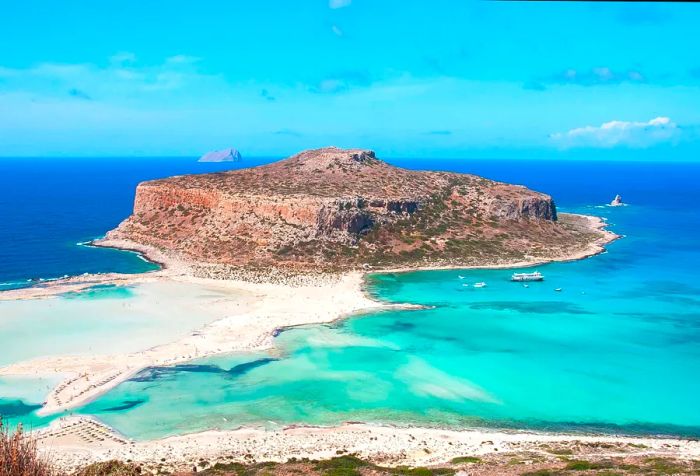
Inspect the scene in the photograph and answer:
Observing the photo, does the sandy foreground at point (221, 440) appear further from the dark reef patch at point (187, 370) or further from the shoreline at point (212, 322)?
the dark reef patch at point (187, 370)

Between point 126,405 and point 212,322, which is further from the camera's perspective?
point 212,322

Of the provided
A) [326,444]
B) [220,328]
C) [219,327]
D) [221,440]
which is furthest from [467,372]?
[219,327]

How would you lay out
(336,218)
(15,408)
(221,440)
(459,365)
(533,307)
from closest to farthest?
1. (221,440)
2. (15,408)
3. (459,365)
4. (533,307)
5. (336,218)

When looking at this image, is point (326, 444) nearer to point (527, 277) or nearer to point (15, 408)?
point (15, 408)

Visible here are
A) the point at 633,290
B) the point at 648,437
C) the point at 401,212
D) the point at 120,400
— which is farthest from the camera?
the point at 401,212

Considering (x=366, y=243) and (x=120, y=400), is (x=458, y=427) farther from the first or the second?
(x=366, y=243)

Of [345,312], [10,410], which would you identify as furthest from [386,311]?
[10,410]
